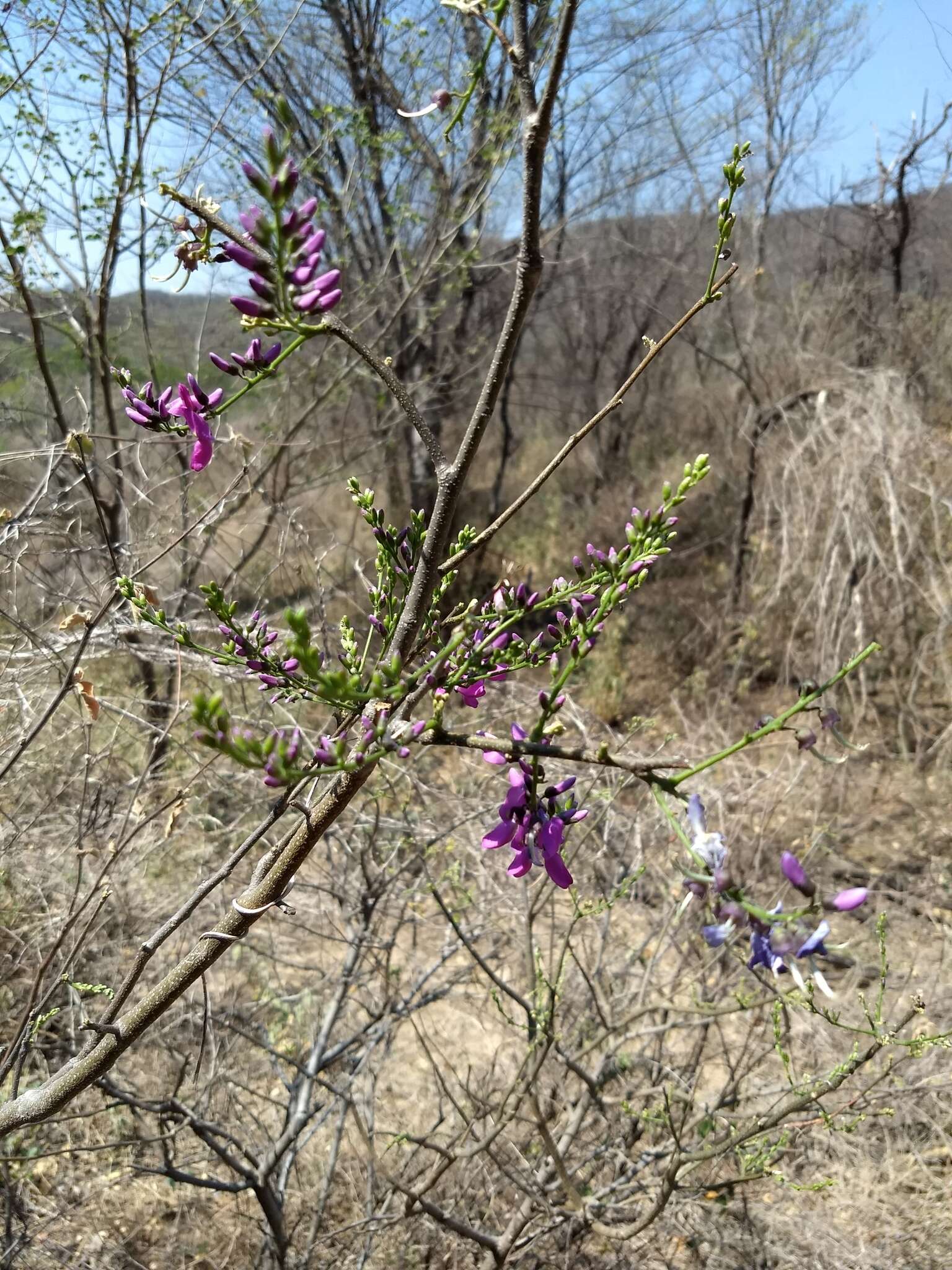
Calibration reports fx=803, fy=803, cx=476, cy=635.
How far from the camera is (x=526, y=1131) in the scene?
3096mm

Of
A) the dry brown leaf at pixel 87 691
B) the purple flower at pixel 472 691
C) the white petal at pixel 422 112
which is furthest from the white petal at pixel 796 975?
the dry brown leaf at pixel 87 691

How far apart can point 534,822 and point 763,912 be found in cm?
25

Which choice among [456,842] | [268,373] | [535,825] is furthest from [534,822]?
A: [456,842]

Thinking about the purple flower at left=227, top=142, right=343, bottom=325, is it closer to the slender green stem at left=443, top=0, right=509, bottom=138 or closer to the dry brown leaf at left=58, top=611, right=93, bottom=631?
the slender green stem at left=443, top=0, right=509, bottom=138

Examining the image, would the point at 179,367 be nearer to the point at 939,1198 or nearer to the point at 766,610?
the point at 766,610

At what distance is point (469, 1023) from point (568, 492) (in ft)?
32.4

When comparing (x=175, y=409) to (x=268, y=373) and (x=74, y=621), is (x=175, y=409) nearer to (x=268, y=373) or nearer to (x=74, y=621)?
(x=268, y=373)

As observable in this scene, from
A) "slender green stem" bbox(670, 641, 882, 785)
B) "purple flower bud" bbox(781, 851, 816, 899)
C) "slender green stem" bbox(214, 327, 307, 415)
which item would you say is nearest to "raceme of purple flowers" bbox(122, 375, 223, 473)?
"slender green stem" bbox(214, 327, 307, 415)

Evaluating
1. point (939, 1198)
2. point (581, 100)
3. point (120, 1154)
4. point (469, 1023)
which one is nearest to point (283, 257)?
point (120, 1154)

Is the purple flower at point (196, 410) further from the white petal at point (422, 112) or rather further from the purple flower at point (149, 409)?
the white petal at point (422, 112)

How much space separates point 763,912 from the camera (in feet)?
2.29

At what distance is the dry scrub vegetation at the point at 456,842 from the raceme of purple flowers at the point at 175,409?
0.51 meters

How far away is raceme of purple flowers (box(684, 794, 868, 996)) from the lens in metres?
0.71

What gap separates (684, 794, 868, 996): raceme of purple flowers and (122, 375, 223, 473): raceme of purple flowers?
69cm
